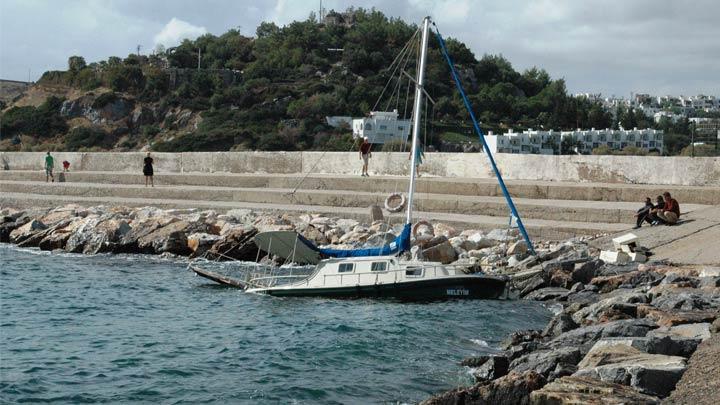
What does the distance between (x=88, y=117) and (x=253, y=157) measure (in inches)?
1972

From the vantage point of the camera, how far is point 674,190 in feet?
74.7

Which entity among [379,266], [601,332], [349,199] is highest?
[349,199]

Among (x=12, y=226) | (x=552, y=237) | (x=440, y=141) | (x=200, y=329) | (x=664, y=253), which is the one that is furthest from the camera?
(x=440, y=141)

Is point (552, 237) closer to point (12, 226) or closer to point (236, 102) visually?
point (12, 226)

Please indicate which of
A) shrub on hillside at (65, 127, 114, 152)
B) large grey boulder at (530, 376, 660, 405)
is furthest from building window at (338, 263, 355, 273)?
shrub on hillside at (65, 127, 114, 152)

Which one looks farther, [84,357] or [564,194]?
[564,194]

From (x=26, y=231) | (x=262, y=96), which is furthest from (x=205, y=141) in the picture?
(x=26, y=231)

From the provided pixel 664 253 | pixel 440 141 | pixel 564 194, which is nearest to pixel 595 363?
pixel 664 253

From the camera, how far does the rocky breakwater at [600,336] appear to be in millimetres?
9000

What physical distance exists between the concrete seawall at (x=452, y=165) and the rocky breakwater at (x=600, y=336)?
17.9ft

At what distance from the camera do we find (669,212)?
20219mm

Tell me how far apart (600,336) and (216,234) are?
13577 millimetres

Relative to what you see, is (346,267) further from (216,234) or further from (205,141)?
(205,141)

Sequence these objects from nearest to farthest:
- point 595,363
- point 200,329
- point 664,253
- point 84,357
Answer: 1. point 595,363
2. point 84,357
3. point 200,329
4. point 664,253
